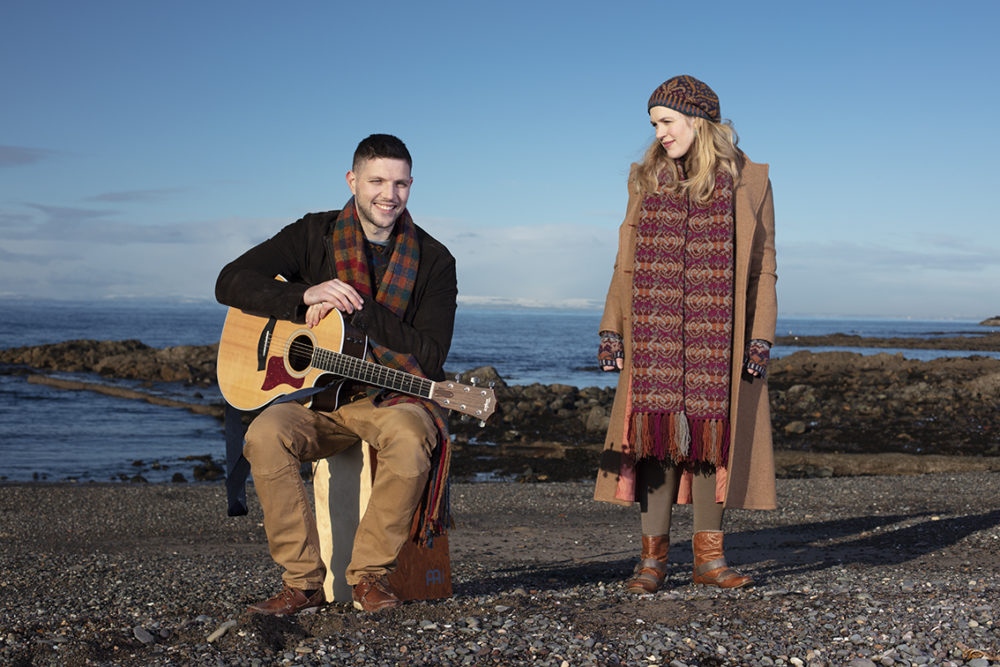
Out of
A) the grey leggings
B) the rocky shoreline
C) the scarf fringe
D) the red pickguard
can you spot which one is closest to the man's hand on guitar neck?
the red pickguard

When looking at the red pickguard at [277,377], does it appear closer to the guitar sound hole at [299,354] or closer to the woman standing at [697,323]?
the guitar sound hole at [299,354]

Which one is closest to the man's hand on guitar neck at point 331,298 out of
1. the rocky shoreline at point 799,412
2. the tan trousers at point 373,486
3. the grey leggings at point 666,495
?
the tan trousers at point 373,486

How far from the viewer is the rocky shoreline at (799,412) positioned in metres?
13.6

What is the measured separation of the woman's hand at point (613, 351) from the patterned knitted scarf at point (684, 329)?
116mm

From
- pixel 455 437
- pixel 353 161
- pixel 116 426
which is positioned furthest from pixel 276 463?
pixel 116 426

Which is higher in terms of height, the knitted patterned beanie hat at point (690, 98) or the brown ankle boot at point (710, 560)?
the knitted patterned beanie hat at point (690, 98)

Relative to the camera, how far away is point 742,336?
4258mm

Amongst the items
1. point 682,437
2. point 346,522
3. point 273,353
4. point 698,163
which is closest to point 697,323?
point 682,437

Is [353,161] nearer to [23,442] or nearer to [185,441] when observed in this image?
[185,441]

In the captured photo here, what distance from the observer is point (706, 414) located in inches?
168

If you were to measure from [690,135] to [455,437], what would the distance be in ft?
39.8

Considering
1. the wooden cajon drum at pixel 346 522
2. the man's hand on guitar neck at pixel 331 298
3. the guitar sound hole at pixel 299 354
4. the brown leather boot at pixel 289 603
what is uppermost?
the man's hand on guitar neck at pixel 331 298

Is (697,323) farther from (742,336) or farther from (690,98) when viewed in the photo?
(690,98)

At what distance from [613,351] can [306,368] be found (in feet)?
4.82
